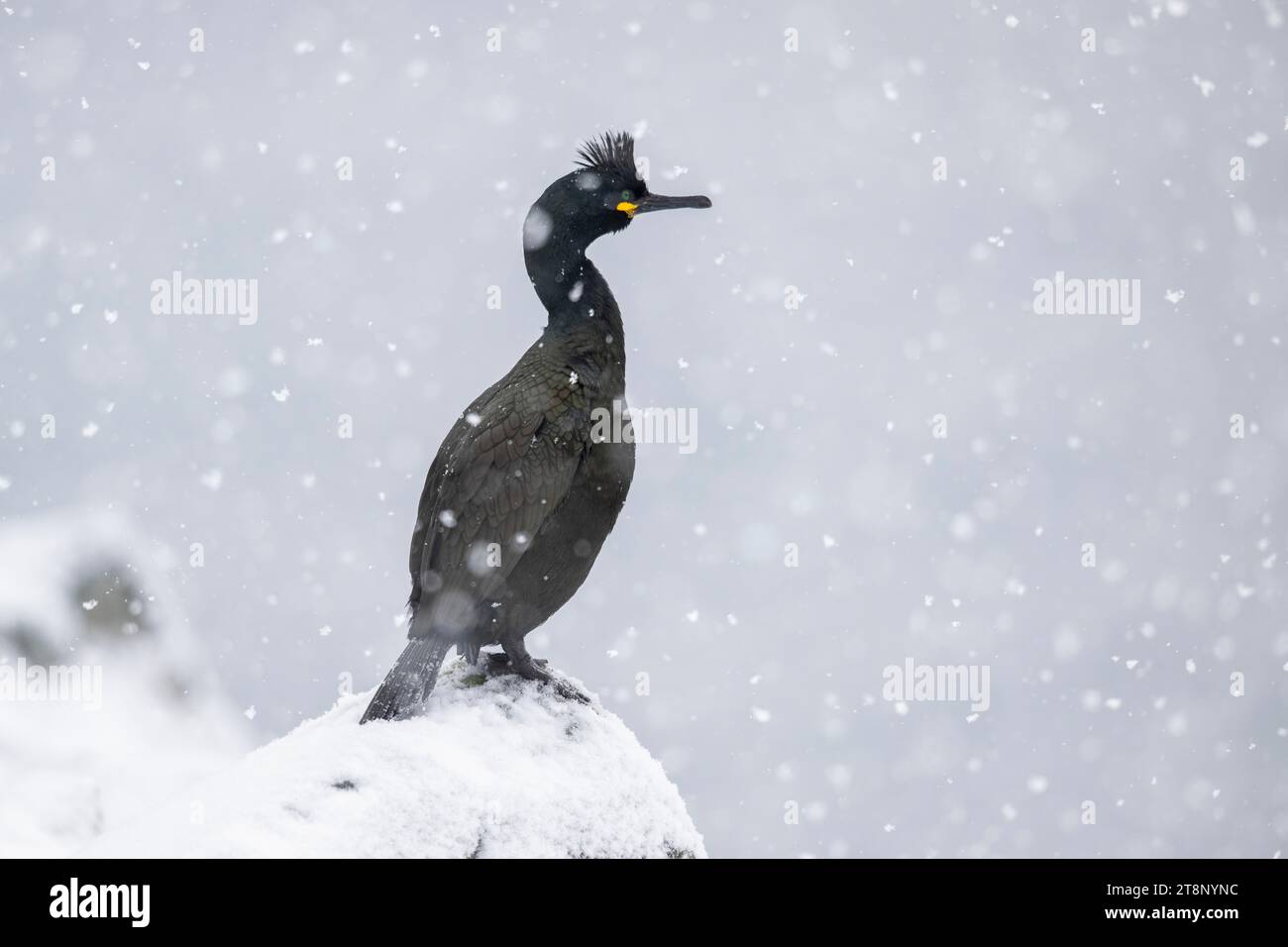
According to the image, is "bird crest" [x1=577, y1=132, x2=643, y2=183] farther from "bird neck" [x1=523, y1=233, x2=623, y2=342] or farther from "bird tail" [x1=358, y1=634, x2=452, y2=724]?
"bird tail" [x1=358, y1=634, x2=452, y2=724]

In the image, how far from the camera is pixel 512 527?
4.84 metres

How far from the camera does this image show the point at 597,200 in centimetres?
563

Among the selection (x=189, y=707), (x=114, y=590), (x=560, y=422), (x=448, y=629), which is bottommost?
(x=189, y=707)

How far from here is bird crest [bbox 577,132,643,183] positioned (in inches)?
224

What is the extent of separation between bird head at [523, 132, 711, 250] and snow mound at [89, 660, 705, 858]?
2240 mm

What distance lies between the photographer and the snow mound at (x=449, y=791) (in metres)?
3.68

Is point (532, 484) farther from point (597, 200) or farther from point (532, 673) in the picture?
point (597, 200)

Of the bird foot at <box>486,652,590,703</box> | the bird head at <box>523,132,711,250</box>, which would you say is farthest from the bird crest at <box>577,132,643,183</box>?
the bird foot at <box>486,652,590,703</box>

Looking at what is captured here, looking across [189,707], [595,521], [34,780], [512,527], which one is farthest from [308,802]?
[189,707]

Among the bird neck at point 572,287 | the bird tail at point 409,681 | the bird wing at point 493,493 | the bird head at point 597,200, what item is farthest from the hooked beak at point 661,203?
the bird tail at point 409,681

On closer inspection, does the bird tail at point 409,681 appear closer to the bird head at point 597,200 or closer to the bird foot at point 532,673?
the bird foot at point 532,673
